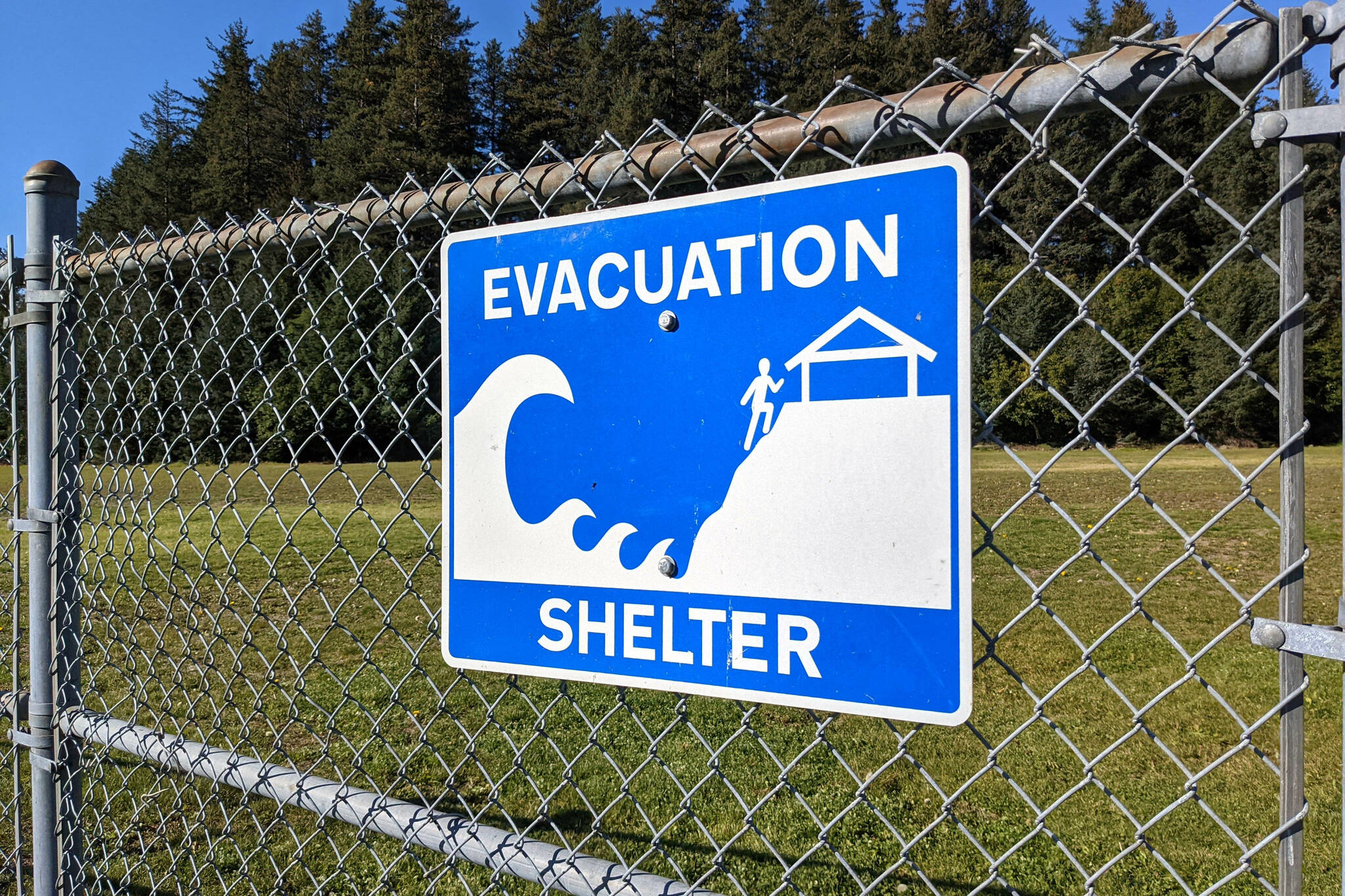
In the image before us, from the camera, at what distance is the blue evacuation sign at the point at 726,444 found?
3.47ft

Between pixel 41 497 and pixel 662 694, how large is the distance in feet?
11.0

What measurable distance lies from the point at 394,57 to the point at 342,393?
46490 millimetres

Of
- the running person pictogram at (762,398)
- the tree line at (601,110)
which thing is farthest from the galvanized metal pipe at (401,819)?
the tree line at (601,110)

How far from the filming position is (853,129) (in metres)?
1.17

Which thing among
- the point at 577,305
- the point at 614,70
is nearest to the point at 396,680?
the point at 577,305

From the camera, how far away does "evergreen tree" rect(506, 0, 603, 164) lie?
39938 mm

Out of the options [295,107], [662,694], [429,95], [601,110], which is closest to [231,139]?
[295,107]

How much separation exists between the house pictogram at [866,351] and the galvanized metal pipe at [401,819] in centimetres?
76

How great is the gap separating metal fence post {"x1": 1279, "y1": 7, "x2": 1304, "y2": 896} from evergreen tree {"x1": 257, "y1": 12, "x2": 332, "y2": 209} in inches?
1898

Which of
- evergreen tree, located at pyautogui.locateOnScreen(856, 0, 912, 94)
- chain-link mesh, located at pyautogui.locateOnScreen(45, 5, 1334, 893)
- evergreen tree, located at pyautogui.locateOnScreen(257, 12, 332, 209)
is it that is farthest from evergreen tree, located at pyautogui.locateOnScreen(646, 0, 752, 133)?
chain-link mesh, located at pyautogui.locateOnScreen(45, 5, 1334, 893)

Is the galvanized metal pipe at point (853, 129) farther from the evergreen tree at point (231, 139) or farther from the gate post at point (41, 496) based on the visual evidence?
the evergreen tree at point (231, 139)

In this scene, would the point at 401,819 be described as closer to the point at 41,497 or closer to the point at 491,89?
the point at 41,497

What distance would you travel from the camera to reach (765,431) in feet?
→ 3.75

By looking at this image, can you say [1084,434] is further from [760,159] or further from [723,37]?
[723,37]
